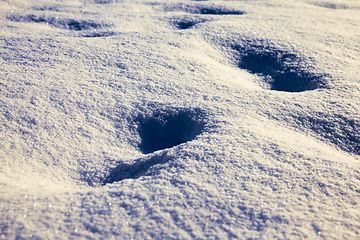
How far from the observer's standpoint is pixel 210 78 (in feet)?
4.53

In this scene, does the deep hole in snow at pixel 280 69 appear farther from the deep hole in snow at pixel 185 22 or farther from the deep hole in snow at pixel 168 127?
the deep hole in snow at pixel 168 127

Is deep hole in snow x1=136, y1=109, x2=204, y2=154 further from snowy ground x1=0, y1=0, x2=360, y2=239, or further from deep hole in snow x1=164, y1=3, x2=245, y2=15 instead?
deep hole in snow x1=164, y1=3, x2=245, y2=15

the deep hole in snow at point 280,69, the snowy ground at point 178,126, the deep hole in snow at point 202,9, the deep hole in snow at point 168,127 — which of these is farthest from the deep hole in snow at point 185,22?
the deep hole in snow at point 168,127

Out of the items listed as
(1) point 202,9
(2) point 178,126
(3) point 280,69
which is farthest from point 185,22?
(2) point 178,126

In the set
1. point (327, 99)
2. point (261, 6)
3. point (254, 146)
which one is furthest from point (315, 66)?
point (261, 6)

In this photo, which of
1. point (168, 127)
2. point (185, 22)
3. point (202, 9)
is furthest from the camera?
point (202, 9)

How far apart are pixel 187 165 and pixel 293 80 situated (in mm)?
819

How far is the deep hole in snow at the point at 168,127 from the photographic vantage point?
3.80ft

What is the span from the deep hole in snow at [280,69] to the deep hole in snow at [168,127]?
517 mm

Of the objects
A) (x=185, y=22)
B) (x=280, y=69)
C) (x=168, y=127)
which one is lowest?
(x=168, y=127)

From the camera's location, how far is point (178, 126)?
3.87ft

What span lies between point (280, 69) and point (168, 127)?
0.72 m

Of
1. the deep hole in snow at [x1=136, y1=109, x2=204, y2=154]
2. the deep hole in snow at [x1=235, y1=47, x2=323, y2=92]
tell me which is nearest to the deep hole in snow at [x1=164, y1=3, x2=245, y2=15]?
the deep hole in snow at [x1=235, y1=47, x2=323, y2=92]

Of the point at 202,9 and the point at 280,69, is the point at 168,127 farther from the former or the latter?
the point at 202,9
